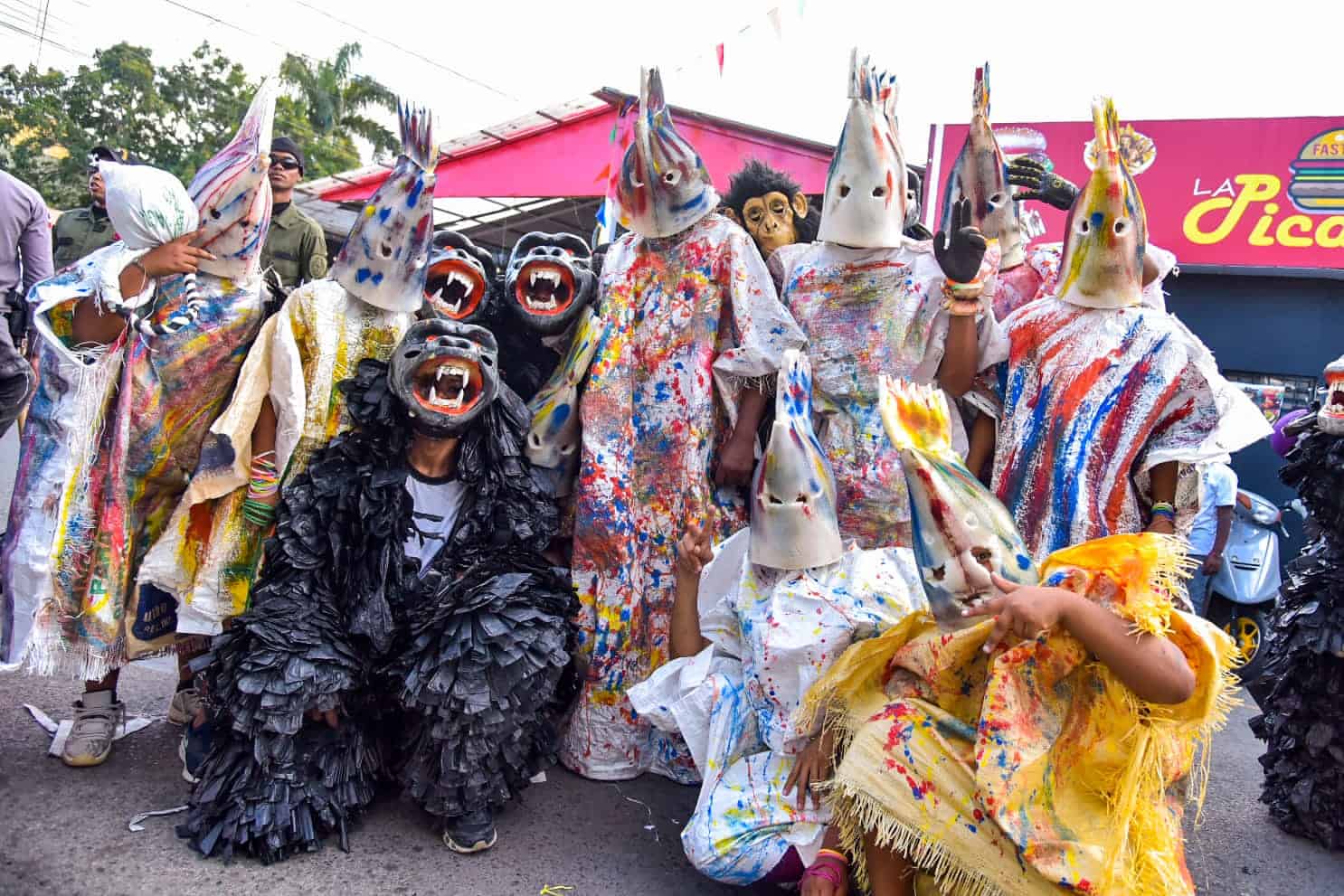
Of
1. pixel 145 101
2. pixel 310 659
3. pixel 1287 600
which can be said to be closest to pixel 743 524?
pixel 310 659

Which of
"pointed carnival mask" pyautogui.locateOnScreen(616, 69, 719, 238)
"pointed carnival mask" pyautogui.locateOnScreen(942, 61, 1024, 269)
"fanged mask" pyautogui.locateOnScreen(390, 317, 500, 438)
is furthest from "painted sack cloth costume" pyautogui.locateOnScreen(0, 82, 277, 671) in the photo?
"pointed carnival mask" pyautogui.locateOnScreen(942, 61, 1024, 269)

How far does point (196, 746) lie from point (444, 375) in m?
1.30

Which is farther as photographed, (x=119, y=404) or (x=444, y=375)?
(x=119, y=404)

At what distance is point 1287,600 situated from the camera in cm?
324

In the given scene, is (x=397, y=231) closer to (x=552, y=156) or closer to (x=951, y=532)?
(x=951, y=532)

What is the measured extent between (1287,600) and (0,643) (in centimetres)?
401

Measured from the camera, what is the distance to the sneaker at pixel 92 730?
2.90 metres

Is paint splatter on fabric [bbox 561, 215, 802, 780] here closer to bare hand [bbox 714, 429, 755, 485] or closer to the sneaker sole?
bare hand [bbox 714, 429, 755, 485]

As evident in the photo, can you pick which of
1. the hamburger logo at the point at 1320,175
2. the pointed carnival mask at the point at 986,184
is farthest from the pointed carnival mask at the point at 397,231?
the hamburger logo at the point at 1320,175

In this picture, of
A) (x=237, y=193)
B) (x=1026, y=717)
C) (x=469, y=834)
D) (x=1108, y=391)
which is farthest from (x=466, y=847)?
(x=1108, y=391)

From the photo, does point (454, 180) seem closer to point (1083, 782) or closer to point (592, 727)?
point (592, 727)

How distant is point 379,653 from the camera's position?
2.81 metres

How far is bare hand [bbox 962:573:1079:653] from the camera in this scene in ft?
5.91

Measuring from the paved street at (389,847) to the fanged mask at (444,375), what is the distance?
1.15 m
